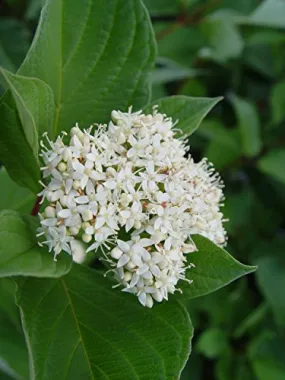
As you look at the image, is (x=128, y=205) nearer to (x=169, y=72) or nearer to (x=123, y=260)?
(x=123, y=260)

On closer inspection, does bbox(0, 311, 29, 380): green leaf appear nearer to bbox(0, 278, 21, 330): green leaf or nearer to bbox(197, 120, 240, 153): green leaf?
bbox(0, 278, 21, 330): green leaf

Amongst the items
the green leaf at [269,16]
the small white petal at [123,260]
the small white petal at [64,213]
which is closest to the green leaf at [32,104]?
the small white petal at [64,213]

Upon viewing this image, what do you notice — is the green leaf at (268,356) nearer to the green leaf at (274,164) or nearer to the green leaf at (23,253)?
the green leaf at (274,164)

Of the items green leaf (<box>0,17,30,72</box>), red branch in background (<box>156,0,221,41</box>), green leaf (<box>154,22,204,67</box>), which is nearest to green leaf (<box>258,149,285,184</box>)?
green leaf (<box>154,22,204,67</box>)

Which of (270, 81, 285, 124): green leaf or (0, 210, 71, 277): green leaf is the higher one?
(0, 210, 71, 277): green leaf

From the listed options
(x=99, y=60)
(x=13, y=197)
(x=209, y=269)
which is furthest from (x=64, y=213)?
(x=13, y=197)

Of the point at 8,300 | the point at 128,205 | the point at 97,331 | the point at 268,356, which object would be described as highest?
the point at 128,205
